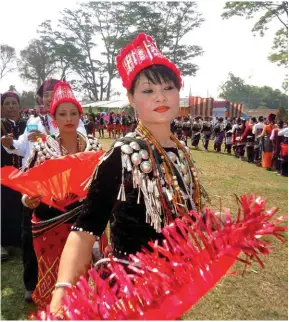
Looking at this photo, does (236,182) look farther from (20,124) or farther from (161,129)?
(161,129)

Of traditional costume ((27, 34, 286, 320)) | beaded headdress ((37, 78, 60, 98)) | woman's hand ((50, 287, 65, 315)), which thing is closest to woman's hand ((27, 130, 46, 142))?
beaded headdress ((37, 78, 60, 98))

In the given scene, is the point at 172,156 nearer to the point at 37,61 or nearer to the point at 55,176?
the point at 55,176

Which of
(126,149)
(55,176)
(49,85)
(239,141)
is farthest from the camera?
(239,141)

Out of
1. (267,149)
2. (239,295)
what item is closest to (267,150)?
(267,149)

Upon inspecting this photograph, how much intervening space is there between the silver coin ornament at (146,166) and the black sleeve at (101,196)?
97 millimetres

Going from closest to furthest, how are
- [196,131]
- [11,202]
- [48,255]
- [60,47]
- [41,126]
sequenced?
[48,255] < [41,126] < [11,202] < [196,131] < [60,47]

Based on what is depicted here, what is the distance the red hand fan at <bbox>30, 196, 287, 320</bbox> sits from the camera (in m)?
1.02

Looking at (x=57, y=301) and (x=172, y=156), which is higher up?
(x=172, y=156)

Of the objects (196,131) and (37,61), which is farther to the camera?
(37,61)

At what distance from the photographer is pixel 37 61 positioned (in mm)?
43875

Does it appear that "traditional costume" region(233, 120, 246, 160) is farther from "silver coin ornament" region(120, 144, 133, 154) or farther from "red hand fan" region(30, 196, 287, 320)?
"red hand fan" region(30, 196, 287, 320)

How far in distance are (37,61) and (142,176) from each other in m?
45.5

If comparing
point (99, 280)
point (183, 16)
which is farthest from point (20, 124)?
point (183, 16)

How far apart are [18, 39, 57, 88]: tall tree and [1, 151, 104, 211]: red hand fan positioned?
40.5 m
